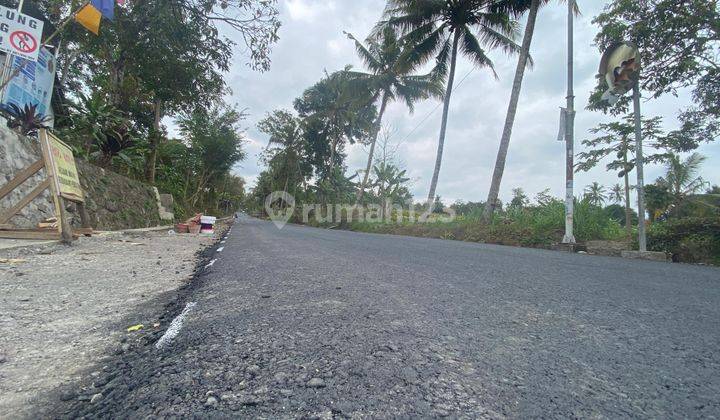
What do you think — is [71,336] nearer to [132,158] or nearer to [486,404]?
[486,404]

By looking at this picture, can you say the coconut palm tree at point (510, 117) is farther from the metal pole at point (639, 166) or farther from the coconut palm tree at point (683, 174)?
the coconut palm tree at point (683, 174)

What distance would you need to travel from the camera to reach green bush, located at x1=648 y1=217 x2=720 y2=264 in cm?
554

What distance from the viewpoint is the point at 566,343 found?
1270 millimetres

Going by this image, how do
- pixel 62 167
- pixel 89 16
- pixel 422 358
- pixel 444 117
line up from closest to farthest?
1. pixel 422 358
2. pixel 62 167
3. pixel 89 16
4. pixel 444 117

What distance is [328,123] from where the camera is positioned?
30.4 metres

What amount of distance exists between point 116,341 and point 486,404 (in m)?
1.30

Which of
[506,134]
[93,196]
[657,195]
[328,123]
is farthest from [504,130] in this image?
[328,123]

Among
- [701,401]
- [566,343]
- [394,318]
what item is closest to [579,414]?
[701,401]

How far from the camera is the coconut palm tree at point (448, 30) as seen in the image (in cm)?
1379

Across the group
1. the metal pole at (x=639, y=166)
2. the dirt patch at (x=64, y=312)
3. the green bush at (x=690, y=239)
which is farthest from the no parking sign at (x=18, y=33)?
the green bush at (x=690, y=239)

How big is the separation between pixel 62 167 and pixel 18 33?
2.72 meters

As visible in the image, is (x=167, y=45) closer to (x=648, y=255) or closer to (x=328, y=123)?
(x=648, y=255)

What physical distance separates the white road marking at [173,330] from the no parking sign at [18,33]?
20.4 ft

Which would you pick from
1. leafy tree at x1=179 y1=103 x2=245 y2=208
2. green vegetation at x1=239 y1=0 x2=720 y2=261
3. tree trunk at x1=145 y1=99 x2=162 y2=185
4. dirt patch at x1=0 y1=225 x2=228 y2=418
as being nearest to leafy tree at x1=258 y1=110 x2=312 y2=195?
green vegetation at x1=239 y1=0 x2=720 y2=261
